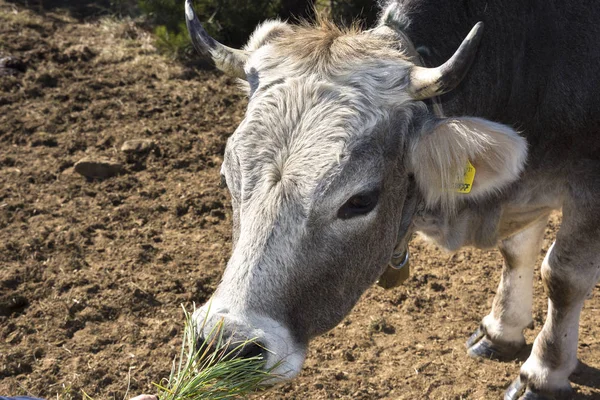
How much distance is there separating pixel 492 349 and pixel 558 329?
549 millimetres

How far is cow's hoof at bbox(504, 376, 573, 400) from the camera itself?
425 cm

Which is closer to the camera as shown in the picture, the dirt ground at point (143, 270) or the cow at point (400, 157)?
the cow at point (400, 157)

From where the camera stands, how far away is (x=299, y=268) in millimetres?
2963

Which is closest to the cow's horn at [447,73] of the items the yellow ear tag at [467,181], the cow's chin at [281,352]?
the yellow ear tag at [467,181]

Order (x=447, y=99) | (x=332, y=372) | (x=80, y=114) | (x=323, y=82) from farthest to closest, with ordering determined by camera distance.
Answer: (x=80, y=114)
(x=332, y=372)
(x=447, y=99)
(x=323, y=82)

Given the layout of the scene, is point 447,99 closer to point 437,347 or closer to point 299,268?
point 299,268

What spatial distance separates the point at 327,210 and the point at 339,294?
1.46 ft

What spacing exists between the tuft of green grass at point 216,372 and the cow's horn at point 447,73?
127 centimetres

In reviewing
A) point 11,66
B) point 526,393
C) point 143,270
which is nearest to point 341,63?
point 526,393

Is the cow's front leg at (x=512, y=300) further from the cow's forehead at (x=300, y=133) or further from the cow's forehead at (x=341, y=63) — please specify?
the cow's forehead at (x=300, y=133)

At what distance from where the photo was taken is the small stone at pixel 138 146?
6.44 metres

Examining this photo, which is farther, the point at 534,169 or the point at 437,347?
the point at 437,347

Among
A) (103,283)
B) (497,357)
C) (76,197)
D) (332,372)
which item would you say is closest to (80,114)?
(76,197)

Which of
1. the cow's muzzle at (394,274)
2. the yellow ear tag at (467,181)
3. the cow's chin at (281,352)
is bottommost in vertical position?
the cow's muzzle at (394,274)
